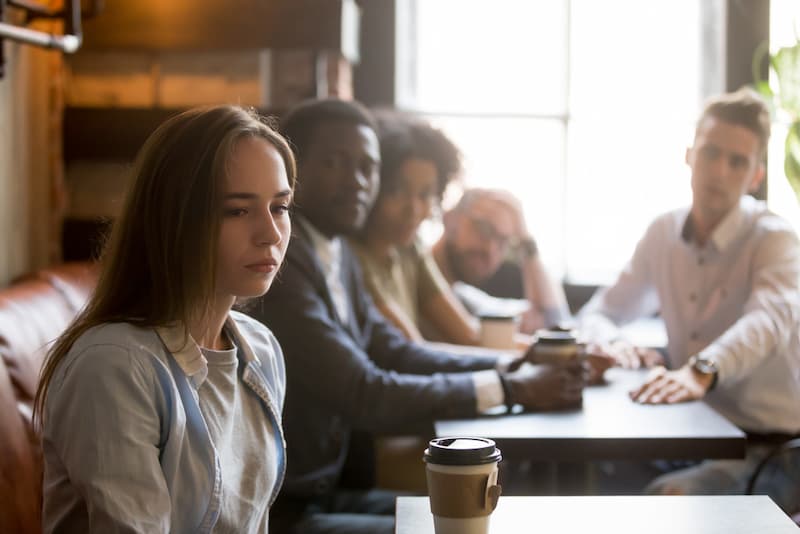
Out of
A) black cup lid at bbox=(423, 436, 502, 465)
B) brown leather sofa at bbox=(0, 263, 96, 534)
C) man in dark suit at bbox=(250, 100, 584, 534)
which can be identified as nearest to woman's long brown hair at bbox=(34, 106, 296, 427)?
brown leather sofa at bbox=(0, 263, 96, 534)

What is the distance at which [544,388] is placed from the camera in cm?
208

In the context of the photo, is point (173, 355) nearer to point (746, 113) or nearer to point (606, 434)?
point (606, 434)

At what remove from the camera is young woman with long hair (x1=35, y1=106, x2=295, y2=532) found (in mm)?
1133

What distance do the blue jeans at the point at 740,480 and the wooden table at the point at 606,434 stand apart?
0.42 m

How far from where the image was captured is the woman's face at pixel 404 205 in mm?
3012

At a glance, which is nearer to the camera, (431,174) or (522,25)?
(431,174)

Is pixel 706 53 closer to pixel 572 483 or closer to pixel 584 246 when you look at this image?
pixel 584 246

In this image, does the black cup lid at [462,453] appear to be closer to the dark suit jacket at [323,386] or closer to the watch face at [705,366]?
the dark suit jacket at [323,386]

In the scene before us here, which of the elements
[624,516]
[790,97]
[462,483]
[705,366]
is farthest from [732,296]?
[462,483]

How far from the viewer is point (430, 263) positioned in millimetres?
3359

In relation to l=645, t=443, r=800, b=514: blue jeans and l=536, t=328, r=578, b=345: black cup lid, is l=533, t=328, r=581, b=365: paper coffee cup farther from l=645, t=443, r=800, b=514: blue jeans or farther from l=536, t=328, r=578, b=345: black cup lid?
l=645, t=443, r=800, b=514: blue jeans

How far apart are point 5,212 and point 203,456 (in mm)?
1796

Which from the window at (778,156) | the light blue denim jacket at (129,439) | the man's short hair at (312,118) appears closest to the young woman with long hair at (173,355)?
the light blue denim jacket at (129,439)

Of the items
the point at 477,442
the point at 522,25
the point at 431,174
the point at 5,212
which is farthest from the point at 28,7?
the point at 522,25
